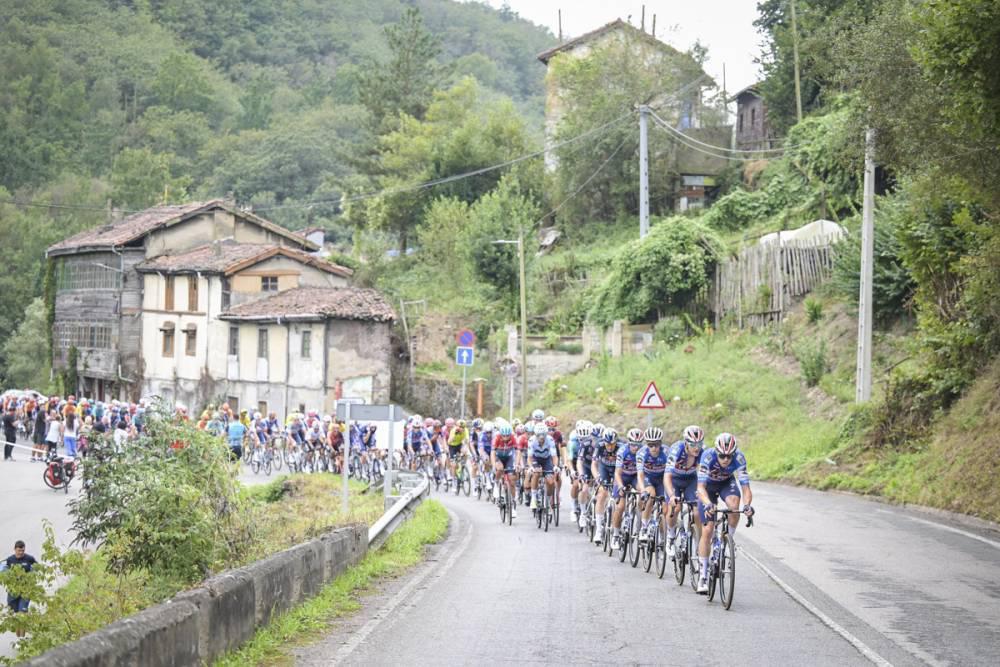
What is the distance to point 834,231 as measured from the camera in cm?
4438

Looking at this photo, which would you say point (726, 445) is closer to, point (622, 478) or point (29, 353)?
point (622, 478)

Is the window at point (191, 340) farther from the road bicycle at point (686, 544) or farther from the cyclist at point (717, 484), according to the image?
the cyclist at point (717, 484)

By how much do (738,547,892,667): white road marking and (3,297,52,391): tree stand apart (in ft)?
246

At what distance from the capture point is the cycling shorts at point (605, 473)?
61.4 ft

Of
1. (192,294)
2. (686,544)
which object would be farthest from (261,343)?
(686,544)

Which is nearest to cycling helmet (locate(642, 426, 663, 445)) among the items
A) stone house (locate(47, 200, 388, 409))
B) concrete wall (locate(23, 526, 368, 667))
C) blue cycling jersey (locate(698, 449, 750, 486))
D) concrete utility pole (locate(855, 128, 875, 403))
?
blue cycling jersey (locate(698, 449, 750, 486))

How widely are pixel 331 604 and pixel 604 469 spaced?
7277mm

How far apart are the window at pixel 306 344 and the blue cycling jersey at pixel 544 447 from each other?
3322cm

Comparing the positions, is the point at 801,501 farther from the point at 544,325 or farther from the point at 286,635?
the point at 544,325

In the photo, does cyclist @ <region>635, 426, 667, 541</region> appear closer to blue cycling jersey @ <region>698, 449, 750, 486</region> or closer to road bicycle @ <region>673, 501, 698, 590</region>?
road bicycle @ <region>673, 501, 698, 590</region>

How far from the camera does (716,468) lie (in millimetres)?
13258

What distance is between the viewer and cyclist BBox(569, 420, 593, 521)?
64.2 ft

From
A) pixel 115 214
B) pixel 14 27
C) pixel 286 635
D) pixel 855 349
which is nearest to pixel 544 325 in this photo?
pixel 855 349

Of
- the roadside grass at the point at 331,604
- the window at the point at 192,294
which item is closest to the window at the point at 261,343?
the window at the point at 192,294
